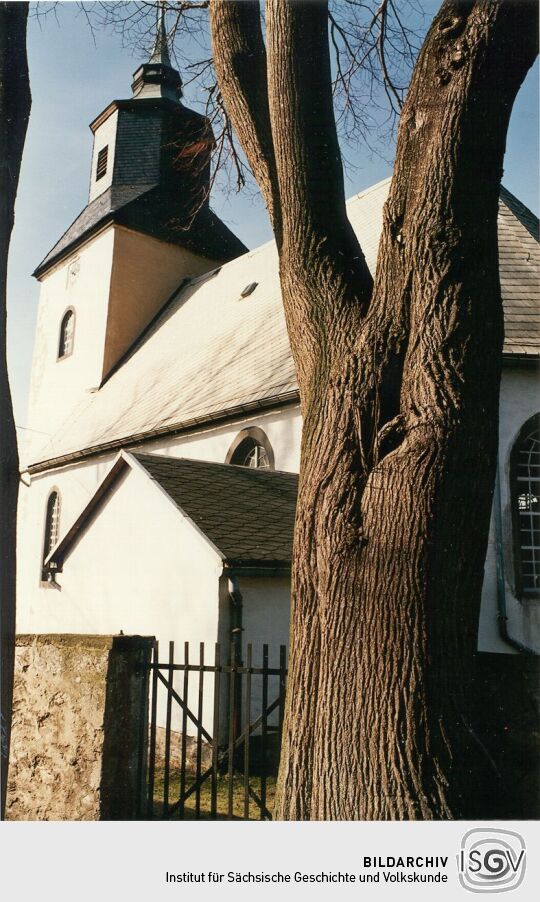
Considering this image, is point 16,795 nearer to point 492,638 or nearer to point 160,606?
point 160,606

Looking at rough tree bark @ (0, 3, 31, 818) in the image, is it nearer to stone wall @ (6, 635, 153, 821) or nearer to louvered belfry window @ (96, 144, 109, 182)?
stone wall @ (6, 635, 153, 821)

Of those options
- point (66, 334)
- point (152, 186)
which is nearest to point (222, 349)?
point (66, 334)

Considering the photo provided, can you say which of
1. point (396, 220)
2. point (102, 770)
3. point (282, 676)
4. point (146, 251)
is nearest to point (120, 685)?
point (102, 770)

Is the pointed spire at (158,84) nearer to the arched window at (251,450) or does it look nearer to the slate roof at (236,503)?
the arched window at (251,450)

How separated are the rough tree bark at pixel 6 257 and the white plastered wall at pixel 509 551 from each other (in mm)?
6500

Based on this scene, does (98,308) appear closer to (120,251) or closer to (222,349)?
(120,251)

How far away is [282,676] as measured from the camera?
475cm

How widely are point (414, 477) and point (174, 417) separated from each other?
419 inches

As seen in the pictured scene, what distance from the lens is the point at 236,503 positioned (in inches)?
365

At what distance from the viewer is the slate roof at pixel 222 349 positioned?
11.1 m
